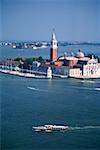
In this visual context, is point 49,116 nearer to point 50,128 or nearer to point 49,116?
point 49,116

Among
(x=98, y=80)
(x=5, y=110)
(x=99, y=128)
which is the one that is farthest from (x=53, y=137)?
(x=98, y=80)

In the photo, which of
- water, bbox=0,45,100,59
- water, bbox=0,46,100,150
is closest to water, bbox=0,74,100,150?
water, bbox=0,46,100,150

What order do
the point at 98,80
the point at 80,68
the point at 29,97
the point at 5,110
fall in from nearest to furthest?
1. the point at 5,110
2. the point at 29,97
3. the point at 98,80
4. the point at 80,68

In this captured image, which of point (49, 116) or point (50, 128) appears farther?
point (49, 116)

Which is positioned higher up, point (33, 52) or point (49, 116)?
point (49, 116)

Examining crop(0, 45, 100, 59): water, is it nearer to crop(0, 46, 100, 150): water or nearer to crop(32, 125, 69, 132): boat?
crop(0, 46, 100, 150): water

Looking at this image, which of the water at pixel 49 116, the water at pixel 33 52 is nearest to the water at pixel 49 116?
the water at pixel 49 116

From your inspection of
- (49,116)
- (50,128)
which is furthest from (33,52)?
(50,128)

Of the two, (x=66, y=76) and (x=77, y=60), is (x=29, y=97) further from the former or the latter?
(x=77, y=60)
